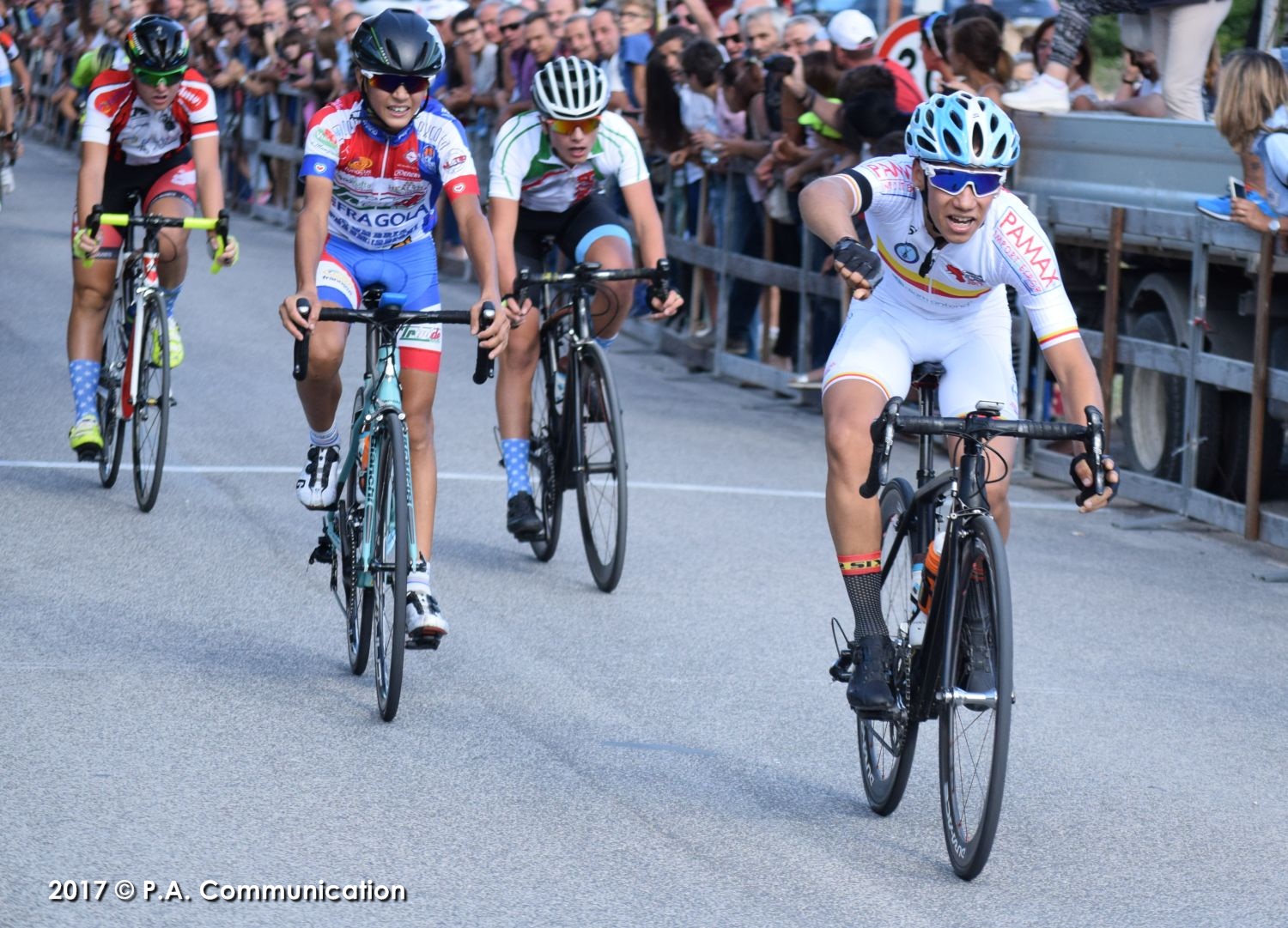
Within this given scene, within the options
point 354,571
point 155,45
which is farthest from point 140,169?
point 354,571

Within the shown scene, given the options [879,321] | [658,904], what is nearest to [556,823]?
[658,904]

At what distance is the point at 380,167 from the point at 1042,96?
18.5ft

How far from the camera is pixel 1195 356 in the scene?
10.5 metres

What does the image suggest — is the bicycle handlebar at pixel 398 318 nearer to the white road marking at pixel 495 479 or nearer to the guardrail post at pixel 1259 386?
the white road marking at pixel 495 479

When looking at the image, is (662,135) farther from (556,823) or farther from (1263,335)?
(556,823)

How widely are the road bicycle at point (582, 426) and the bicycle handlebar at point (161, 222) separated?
1.48 m

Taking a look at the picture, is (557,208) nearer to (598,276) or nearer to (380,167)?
(598,276)

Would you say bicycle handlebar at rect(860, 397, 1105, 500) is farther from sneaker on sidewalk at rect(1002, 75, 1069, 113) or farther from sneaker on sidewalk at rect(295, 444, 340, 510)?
sneaker on sidewalk at rect(1002, 75, 1069, 113)

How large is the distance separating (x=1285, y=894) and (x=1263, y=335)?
203 inches

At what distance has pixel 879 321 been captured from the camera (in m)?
6.03

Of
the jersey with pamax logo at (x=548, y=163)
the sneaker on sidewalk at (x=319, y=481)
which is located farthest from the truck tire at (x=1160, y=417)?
the sneaker on sidewalk at (x=319, y=481)

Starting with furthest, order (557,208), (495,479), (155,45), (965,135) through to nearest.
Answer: (495,479)
(155,45)
(557,208)
(965,135)

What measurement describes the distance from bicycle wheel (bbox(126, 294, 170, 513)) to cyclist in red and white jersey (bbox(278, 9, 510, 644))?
7.04 feet

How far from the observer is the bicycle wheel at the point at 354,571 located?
22.1ft
